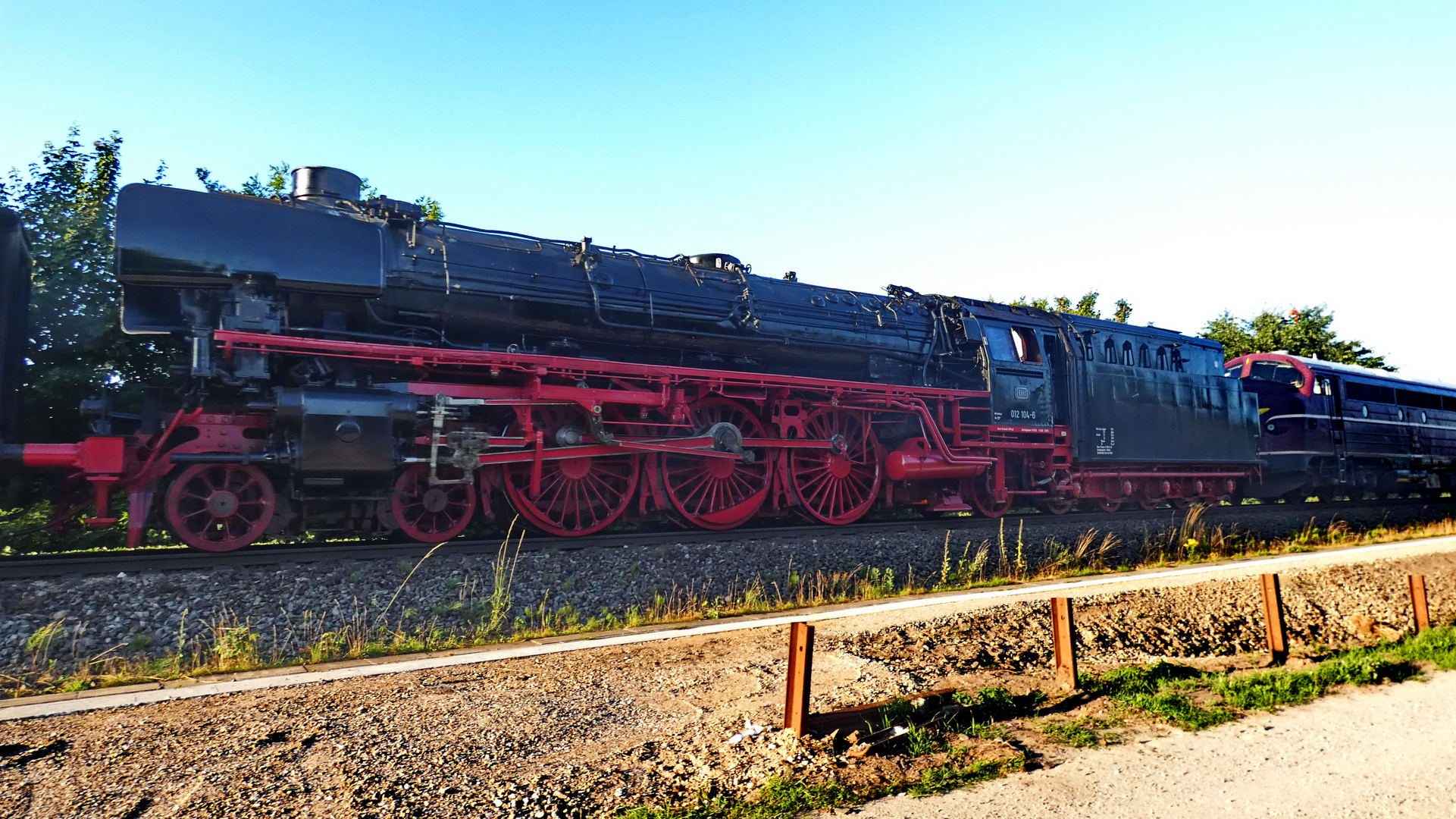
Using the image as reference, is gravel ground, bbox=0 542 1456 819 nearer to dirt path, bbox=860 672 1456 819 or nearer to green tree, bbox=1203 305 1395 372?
dirt path, bbox=860 672 1456 819

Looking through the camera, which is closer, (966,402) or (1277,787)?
(1277,787)

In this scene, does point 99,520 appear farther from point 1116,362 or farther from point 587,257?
point 1116,362

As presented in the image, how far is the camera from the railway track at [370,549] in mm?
6363

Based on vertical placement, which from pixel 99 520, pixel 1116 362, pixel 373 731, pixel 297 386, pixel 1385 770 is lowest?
pixel 1385 770

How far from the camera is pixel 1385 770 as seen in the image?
370 centimetres

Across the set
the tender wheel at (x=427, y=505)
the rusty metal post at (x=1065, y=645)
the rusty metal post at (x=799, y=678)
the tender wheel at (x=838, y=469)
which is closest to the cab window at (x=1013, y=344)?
the tender wheel at (x=838, y=469)

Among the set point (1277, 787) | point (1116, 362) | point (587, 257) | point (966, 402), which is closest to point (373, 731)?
point (1277, 787)

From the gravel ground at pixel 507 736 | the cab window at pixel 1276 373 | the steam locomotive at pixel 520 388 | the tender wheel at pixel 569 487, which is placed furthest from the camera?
the cab window at pixel 1276 373

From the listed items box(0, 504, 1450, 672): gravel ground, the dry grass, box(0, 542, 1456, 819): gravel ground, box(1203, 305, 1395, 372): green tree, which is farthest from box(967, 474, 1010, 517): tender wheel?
box(1203, 305, 1395, 372): green tree

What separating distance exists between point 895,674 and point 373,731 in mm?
2943

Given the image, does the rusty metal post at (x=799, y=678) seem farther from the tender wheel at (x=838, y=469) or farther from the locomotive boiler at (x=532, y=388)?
the tender wheel at (x=838, y=469)

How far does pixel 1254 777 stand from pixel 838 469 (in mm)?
7337

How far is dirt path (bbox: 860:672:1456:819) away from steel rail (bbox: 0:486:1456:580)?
5156 millimetres

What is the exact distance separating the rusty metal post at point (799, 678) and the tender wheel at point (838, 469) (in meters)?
6.56
